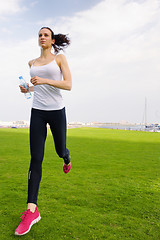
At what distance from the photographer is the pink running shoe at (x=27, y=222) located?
2453 mm

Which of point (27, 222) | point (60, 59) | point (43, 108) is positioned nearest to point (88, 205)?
point (27, 222)

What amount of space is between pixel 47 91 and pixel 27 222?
155 cm

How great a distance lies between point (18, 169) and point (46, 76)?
379 centimetres

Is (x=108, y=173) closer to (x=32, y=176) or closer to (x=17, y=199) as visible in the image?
(x=17, y=199)

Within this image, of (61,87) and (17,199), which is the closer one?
(61,87)

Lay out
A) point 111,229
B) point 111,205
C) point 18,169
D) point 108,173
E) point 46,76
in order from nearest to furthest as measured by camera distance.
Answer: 1. point 111,229
2. point 46,76
3. point 111,205
4. point 108,173
5. point 18,169

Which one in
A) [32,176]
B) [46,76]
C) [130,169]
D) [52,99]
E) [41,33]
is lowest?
[130,169]

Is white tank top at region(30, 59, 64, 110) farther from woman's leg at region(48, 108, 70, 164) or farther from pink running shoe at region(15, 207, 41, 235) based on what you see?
pink running shoe at region(15, 207, 41, 235)

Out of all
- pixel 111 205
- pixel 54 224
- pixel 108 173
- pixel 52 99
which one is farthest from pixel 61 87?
pixel 108 173

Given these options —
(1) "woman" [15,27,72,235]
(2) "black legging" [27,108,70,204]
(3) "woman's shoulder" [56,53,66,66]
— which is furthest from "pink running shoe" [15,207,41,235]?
(3) "woman's shoulder" [56,53,66,66]

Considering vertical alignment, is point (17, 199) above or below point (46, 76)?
below

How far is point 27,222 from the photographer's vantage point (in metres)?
2.55

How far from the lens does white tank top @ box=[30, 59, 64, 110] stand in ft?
9.21

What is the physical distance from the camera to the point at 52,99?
9.32 ft
